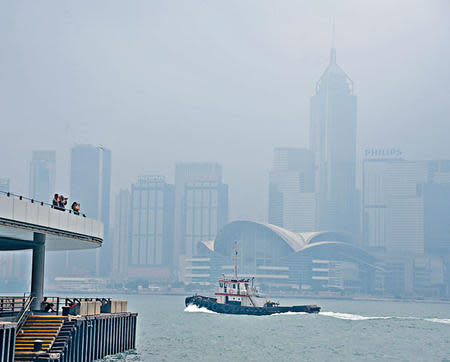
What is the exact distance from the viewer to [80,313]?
163 ft

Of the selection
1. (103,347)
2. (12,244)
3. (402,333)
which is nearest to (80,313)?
(103,347)

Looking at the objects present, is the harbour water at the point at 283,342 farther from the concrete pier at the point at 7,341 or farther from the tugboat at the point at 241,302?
the concrete pier at the point at 7,341

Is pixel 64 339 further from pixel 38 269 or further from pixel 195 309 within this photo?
pixel 195 309

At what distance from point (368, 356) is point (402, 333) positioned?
3201cm

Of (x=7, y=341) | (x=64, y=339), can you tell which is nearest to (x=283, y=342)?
(x=64, y=339)

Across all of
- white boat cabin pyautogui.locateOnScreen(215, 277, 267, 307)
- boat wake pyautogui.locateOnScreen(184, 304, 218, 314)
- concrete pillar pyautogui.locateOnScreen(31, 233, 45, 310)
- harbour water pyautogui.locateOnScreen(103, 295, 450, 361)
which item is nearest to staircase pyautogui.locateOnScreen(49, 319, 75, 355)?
concrete pillar pyautogui.locateOnScreen(31, 233, 45, 310)

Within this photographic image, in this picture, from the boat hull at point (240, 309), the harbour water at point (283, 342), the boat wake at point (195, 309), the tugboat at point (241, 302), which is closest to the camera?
the harbour water at point (283, 342)

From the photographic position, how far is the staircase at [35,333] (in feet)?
137

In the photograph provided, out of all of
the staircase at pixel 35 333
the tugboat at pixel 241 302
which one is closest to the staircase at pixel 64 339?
the staircase at pixel 35 333

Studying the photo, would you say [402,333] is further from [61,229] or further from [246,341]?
[61,229]

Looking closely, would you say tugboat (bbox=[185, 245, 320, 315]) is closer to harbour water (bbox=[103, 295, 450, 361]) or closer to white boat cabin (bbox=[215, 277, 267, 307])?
white boat cabin (bbox=[215, 277, 267, 307])

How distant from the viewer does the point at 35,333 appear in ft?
147

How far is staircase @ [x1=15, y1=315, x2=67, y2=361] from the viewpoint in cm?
4162

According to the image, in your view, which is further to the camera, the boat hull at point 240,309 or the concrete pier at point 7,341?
the boat hull at point 240,309
